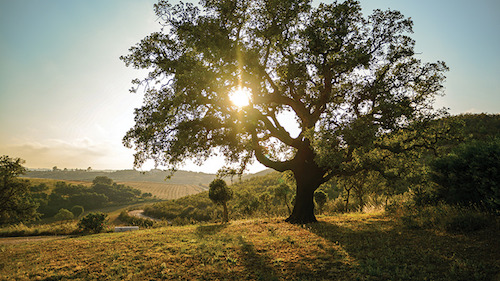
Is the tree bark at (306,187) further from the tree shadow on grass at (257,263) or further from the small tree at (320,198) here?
the small tree at (320,198)

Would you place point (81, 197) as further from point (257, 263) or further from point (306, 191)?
point (257, 263)

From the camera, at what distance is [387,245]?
285 inches

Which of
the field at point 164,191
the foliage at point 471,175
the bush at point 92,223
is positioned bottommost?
the field at point 164,191

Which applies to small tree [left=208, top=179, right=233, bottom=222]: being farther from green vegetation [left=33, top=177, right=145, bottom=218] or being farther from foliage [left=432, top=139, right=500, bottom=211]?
green vegetation [left=33, top=177, right=145, bottom=218]

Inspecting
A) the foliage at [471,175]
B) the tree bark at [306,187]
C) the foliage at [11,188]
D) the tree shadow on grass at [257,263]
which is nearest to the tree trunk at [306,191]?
the tree bark at [306,187]

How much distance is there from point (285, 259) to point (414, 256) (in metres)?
3.42

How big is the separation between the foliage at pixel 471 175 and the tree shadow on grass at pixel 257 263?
7.96 meters

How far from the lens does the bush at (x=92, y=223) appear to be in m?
15.7

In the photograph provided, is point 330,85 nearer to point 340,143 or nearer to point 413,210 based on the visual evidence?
point 340,143

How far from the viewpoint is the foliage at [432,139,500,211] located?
8.16 meters

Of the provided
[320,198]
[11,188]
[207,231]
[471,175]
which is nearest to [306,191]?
[207,231]

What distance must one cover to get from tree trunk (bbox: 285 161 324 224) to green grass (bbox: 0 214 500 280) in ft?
15.6

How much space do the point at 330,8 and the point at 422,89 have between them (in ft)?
22.6

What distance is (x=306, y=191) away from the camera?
14.4 m
